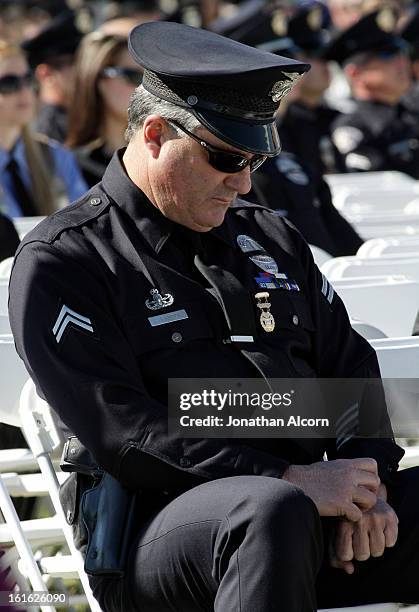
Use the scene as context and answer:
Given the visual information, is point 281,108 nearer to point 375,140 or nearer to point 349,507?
point 375,140

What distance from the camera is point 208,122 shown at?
3.19 meters

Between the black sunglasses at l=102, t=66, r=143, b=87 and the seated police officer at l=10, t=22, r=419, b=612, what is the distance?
2872 millimetres

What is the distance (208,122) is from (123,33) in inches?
136

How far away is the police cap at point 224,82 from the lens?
10.5 ft

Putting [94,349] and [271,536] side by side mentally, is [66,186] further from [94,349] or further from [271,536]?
[271,536]

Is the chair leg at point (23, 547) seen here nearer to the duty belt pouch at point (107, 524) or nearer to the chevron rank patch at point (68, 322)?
the duty belt pouch at point (107, 524)

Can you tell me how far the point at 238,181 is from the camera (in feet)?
10.7

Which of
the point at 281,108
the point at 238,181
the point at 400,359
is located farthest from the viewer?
the point at 281,108

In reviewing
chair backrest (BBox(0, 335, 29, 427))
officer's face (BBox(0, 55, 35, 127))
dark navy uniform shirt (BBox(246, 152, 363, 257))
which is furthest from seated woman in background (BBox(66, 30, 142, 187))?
chair backrest (BBox(0, 335, 29, 427))

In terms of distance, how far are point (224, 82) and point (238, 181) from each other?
243mm

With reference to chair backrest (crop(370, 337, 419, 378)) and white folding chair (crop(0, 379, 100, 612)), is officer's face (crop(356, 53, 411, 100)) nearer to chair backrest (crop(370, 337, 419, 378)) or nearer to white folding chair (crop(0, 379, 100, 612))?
chair backrest (crop(370, 337, 419, 378))

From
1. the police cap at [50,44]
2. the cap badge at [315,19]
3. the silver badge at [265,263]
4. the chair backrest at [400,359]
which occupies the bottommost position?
the cap badge at [315,19]

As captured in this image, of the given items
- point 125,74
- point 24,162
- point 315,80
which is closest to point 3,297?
point 125,74

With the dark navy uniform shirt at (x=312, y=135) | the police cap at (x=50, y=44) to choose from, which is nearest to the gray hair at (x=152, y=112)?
the dark navy uniform shirt at (x=312, y=135)
